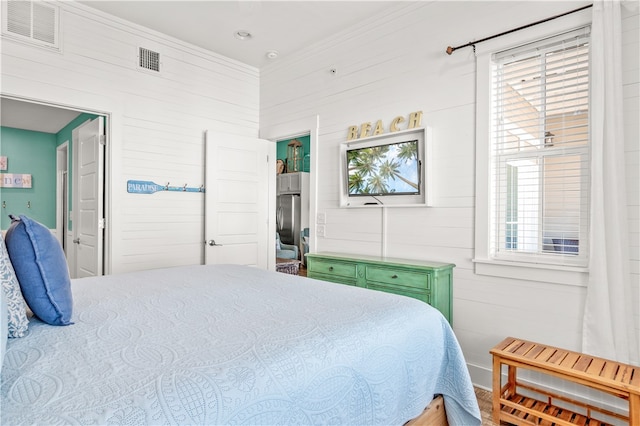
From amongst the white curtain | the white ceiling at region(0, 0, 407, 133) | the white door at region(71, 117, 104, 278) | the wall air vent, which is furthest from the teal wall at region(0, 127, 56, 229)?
the white curtain

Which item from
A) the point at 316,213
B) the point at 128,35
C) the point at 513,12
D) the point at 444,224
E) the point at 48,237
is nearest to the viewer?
the point at 48,237

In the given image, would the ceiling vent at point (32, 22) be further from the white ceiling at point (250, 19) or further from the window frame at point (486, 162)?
the window frame at point (486, 162)

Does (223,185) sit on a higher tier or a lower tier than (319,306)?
higher

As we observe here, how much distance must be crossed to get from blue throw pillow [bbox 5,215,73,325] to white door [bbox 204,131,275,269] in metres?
2.71

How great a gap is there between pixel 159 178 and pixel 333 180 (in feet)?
5.86

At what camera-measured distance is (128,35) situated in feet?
11.9

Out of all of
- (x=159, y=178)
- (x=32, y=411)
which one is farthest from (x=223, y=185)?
(x=32, y=411)

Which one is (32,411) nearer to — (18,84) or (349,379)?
(349,379)

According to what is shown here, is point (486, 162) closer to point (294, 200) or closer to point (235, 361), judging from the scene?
point (235, 361)

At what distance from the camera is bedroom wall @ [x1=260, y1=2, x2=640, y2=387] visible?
240 cm

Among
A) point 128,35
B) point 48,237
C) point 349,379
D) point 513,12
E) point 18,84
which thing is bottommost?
point 349,379

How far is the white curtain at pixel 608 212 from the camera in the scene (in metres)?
2.12

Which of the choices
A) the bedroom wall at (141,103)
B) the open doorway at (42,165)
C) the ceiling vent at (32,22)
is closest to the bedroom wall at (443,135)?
the bedroom wall at (141,103)

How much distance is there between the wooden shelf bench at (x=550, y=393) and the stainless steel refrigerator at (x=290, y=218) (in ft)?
18.8
